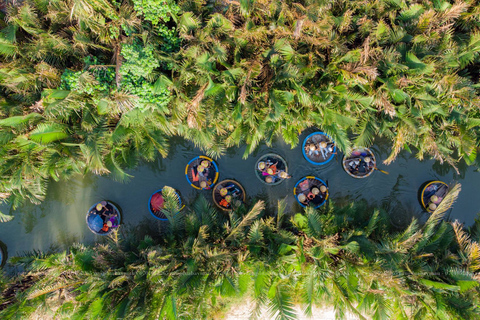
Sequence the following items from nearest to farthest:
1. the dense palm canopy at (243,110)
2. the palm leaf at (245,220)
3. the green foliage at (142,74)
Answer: the green foliage at (142,74), the dense palm canopy at (243,110), the palm leaf at (245,220)

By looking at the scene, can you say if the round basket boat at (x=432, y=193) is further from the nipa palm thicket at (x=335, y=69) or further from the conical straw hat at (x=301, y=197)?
the conical straw hat at (x=301, y=197)

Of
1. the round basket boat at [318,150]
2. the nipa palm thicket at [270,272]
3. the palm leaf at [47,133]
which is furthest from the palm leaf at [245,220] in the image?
the palm leaf at [47,133]

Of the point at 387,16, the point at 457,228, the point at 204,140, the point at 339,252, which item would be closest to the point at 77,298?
the point at 204,140

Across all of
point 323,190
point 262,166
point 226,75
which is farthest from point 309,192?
point 226,75

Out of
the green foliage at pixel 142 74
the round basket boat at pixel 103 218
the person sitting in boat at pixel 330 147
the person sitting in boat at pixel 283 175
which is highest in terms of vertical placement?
the green foliage at pixel 142 74

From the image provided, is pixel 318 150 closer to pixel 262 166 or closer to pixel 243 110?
pixel 262 166

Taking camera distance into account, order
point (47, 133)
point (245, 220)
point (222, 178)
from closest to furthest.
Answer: point (47, 133), point (245, 220), point (222, 178)
